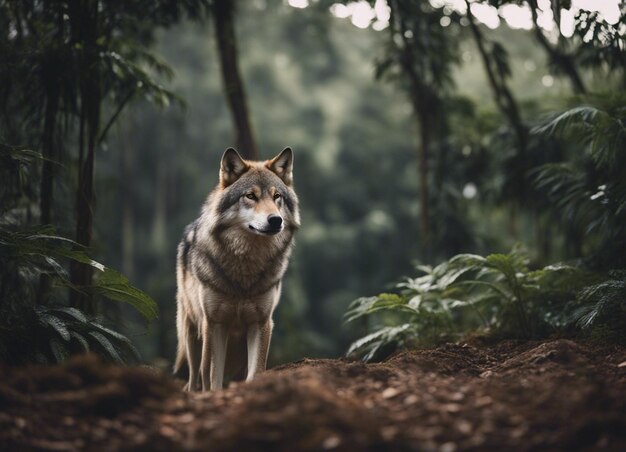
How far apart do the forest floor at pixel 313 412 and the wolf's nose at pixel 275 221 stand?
58.6 inches

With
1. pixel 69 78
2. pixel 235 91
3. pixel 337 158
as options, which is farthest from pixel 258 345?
pixel 337 158

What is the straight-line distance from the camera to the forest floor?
7.77 ft

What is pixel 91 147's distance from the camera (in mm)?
5352

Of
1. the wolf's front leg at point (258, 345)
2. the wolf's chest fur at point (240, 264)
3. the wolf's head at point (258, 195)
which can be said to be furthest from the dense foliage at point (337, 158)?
the wolf's head at point (258, 195)

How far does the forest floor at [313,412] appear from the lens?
2.37 m

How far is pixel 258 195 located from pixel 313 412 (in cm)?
263

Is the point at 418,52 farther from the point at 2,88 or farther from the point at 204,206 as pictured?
the point at 2,88

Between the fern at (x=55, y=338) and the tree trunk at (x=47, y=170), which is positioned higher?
the tree trunk at (x=47, y=170)

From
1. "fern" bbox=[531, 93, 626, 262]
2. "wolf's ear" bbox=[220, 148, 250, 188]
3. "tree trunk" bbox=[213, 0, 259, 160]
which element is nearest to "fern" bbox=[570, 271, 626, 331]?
"fern" bbox=[531, 93, 626, 262]

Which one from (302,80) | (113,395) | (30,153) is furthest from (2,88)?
(302,80)

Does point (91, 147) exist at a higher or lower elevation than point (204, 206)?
higher

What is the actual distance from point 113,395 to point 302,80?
782 inches

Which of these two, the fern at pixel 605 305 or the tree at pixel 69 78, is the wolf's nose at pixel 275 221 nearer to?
the tree at pixel 69 78

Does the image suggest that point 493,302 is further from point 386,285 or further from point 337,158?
point 337,158
